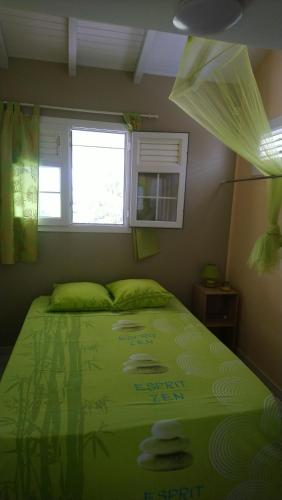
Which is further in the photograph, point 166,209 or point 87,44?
point 166,209

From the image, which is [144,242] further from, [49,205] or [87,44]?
[87,44]

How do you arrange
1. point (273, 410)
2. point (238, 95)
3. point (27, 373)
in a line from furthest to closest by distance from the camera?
1. point (238, 95)
2. point (27, 373)
3. point (273, 410)

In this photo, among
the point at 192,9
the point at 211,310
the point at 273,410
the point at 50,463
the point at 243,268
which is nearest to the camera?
the point at 192,9

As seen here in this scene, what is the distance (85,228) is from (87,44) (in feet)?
5.25

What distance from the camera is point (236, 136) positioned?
1857 mm

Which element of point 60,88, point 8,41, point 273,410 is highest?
point 8,41

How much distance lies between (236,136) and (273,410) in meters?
1.56

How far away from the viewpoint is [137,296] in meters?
2.60

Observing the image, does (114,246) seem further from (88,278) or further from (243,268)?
(243,268)

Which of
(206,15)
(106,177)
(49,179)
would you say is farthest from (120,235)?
(206,15)

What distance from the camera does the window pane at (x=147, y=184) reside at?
9.34 feet

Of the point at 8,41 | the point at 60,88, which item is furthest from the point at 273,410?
the point at 8,41

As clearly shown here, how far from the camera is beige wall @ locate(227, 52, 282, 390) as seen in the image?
2.47m

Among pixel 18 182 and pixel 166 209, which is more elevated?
pixel 18 182
